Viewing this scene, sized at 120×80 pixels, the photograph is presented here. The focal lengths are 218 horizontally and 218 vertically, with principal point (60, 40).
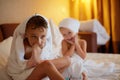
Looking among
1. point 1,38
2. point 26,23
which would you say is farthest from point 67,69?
point 1,38

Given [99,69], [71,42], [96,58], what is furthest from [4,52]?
[96,58]

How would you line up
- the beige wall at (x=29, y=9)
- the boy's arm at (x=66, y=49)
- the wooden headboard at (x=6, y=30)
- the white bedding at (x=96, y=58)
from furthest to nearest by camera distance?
the beige wall at (x=29, y=9) < the wooden headboard at (x=6, y=30) < the boy's arm at (x=66, y=49) < the white bedding at (x=96, y=58)

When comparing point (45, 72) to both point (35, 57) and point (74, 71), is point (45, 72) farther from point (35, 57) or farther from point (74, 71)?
point (74, 71)

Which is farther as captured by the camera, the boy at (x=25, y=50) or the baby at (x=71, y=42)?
the baby at (x=71, y=42)

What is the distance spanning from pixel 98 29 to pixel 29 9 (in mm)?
1016

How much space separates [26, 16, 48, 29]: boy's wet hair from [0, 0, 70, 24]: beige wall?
1484 mm

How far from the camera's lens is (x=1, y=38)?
246 centimetres

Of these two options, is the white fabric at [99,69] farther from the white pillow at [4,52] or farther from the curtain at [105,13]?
the curtain at [105,13]

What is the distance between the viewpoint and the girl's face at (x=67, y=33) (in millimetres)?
1798

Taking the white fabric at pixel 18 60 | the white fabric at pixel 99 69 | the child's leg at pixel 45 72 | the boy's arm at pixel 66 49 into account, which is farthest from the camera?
the boy's arm at pixel 66 49

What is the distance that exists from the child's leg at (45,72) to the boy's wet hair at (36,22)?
25cm

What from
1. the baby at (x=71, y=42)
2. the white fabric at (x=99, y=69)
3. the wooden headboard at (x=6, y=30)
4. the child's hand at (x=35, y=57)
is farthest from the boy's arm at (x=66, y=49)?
the wooden headboard at (x=6, y=30)

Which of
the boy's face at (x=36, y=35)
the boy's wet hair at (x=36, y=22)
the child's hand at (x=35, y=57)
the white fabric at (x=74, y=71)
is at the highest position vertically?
the boy's wet hair at (x=36, y=22)

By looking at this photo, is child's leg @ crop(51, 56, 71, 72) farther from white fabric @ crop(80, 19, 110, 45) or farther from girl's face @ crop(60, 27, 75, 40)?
white fabric @ crop(80, 19, 110, 45)
